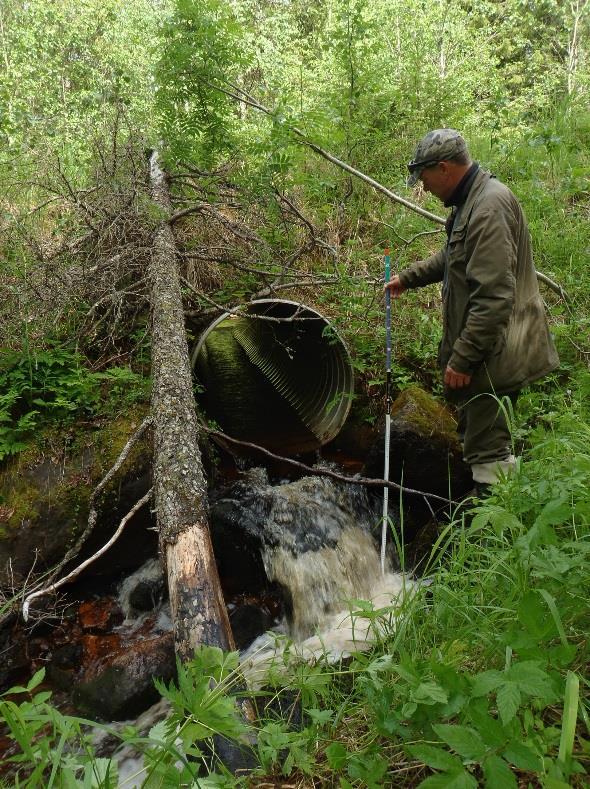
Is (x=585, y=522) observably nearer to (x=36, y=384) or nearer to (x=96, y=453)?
(x=96, y=453)

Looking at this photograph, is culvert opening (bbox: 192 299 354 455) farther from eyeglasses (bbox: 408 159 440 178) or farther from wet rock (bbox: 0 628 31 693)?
wet rock (bbox: 0 628 31 693)

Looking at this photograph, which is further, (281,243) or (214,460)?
(281,243)

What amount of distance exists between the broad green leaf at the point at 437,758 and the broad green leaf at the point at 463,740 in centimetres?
3

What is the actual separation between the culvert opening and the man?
1.57m

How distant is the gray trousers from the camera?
317cm

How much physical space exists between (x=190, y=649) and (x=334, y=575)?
1.98m

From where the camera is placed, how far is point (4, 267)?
4871 millimetres

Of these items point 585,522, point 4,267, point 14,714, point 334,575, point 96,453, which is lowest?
point 334,575

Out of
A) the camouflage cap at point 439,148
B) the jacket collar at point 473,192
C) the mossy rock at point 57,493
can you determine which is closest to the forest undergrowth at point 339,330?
the mossy rock at point 57,493

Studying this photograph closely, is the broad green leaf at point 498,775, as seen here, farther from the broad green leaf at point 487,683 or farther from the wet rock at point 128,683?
the wet rock at point 128,683

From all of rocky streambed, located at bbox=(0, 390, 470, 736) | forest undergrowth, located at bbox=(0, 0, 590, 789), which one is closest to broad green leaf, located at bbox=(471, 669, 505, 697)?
forest undergrowth, located at bbox=(0, 0, 590, 789)

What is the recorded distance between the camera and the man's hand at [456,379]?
3088 mm

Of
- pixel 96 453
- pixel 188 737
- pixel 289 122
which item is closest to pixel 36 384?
pixel 96 453

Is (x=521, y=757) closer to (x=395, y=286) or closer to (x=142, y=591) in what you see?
(x=395, y=286)
